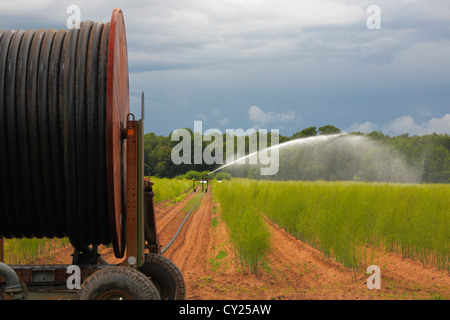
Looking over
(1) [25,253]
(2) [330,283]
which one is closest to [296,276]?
(2) [330,283]

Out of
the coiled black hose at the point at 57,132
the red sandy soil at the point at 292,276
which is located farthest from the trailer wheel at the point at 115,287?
the red sandy soil at the point at 292,276

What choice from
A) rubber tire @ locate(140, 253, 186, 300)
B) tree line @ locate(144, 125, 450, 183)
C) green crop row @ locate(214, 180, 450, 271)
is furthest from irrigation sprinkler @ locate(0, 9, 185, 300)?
tree line @ locate(144, 125, 450, 183)

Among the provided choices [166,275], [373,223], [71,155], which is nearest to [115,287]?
[166,275]

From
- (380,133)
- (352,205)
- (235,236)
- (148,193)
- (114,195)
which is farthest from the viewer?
(380,133)

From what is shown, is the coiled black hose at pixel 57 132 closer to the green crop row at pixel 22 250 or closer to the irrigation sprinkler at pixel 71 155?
the irrigation sprinkler at pixel 71 155

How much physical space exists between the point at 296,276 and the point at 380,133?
4414 centimetres

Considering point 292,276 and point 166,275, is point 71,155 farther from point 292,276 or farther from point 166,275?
point 292,276

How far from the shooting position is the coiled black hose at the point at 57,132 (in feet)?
15.8

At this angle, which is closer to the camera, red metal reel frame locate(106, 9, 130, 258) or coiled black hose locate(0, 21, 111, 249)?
red metal reel frame locate(106, 9, 130, 258)

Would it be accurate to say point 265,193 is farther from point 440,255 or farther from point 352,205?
point 440,255

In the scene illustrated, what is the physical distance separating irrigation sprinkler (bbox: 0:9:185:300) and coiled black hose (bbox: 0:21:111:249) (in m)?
0.01

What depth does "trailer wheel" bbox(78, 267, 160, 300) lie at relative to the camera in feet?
15.2

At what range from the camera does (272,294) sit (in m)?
7.30

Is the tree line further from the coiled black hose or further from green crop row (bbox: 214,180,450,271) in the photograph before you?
the coiled black hose
